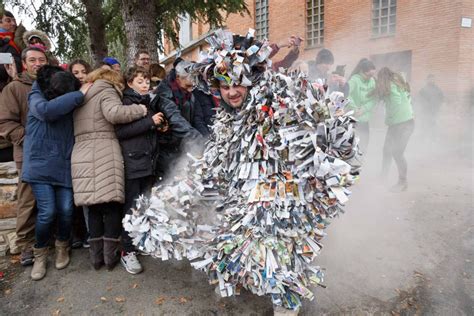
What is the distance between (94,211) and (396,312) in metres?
2.37

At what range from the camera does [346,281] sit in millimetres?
2729

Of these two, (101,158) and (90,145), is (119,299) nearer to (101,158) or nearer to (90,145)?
(101,158)

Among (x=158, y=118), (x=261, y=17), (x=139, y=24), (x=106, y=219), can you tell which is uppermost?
Result: (x=261, y=17)

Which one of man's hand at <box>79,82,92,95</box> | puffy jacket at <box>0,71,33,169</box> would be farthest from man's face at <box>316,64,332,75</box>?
puffy jacket at <box>0,71,33,169</box>

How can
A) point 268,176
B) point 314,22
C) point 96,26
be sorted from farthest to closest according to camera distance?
point 314,22 → point 96,26 → point 268,176

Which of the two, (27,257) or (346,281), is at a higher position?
(27,257)

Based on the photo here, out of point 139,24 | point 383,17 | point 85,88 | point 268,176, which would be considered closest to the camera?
point 268,176

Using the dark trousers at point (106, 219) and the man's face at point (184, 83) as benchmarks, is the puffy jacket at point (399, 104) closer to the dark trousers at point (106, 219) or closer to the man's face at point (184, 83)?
the man's face at point (184, 83)

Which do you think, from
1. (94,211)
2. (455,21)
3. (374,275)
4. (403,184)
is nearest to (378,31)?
(455,21)

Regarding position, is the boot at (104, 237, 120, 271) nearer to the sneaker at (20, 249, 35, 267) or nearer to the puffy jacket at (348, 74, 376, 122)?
the sneaker at (20, 249, 35, 267)

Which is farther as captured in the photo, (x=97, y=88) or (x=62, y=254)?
(x=62, y=254)

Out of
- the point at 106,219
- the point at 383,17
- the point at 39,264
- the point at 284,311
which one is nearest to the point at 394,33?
the point at 383,17

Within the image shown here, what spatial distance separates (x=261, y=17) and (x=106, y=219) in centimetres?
1425

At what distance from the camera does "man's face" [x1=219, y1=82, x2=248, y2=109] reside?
6.82ft
